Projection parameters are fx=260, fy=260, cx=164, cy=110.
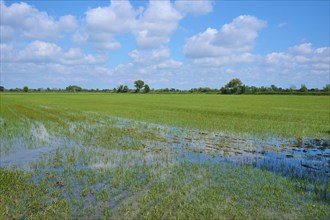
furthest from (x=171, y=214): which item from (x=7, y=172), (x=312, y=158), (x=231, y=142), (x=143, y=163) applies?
(x=231, y=142)

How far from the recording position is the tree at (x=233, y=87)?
13725cm

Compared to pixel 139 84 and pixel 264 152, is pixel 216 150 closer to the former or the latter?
pixel 264 152

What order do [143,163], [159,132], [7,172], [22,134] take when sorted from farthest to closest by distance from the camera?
[159,132], [22,134], [143,163], [7,172]

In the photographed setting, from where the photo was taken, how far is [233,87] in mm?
138500

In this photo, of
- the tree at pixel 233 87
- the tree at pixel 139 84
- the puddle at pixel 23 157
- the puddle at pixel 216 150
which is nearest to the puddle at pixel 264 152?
the puddle at pixel 216 150

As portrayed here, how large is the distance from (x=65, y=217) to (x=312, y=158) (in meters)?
9.92

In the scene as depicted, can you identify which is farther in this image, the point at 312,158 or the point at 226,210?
the point at 312,158

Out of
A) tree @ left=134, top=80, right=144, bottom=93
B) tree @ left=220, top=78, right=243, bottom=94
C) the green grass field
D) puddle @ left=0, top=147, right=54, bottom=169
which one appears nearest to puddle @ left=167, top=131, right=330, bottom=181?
the green grass field

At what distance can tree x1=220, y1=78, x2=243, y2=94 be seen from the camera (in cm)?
13725

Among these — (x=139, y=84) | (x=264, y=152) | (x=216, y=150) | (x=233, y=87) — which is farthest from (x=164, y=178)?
(x=139, y=84)

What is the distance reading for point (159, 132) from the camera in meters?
17.8

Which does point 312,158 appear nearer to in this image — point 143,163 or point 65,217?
point 143,163

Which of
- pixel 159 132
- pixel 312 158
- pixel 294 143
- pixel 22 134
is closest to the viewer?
pixel 312 158

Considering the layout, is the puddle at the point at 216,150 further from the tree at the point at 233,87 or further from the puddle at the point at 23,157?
the tree at the point at 233,87
